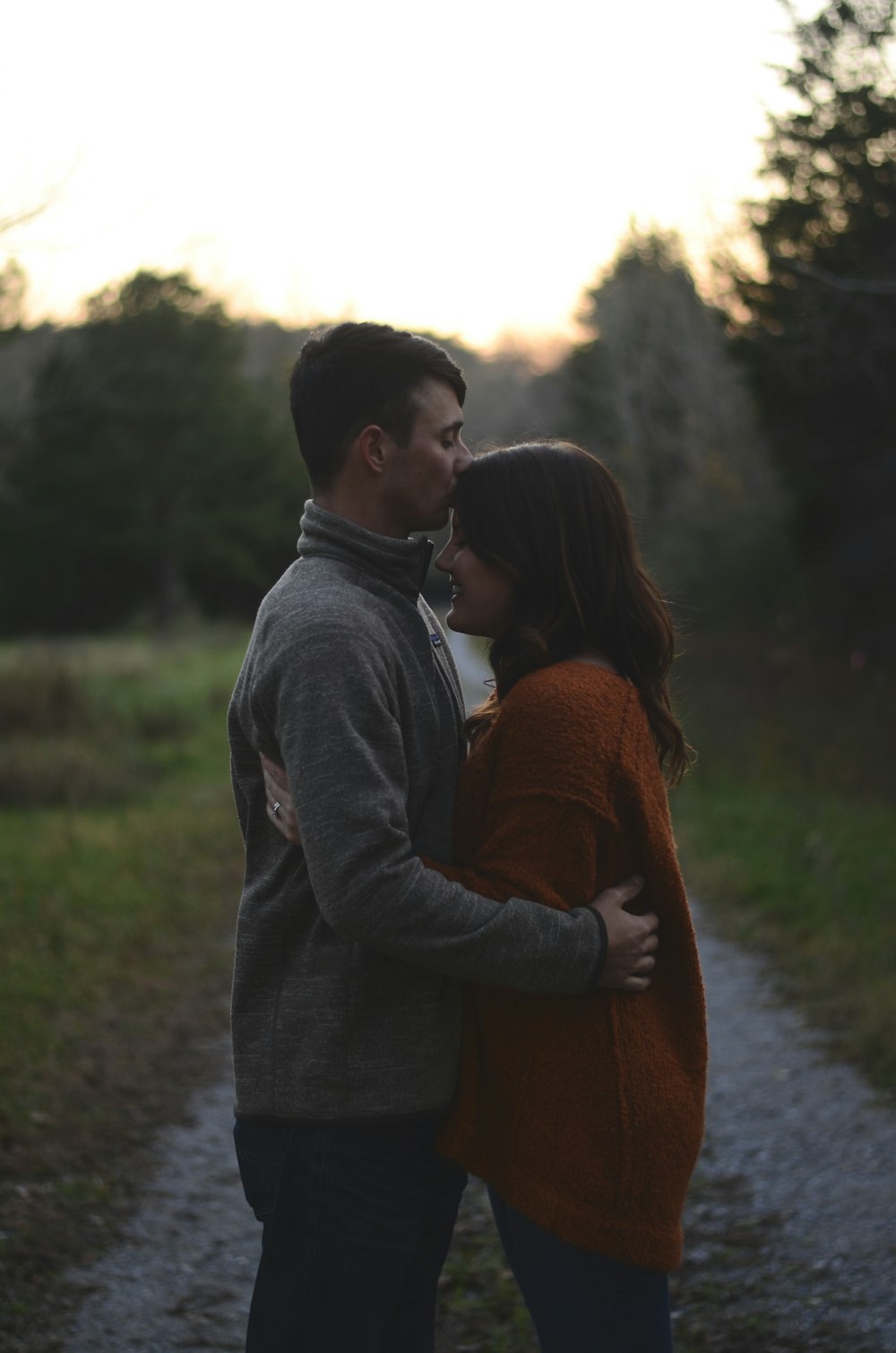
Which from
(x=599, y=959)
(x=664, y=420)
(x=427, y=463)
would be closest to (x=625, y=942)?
(x=599, y=959)

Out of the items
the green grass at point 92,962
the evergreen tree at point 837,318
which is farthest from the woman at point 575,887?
the evergreen tree at point 837,318

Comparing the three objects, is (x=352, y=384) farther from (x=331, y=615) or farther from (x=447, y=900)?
(x=447, y=900)

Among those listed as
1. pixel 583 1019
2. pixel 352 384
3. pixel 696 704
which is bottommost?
pixel 696 704

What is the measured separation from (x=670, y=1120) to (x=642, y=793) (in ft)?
1.65

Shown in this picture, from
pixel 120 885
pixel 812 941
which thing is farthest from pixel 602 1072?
pixel 120 885

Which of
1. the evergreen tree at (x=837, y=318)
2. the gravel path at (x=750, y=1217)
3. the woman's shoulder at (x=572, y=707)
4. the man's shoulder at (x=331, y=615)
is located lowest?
the gravel path at (x=750, y=1217)

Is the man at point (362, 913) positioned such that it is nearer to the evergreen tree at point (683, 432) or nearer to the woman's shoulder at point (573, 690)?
the woman's shoulder at point (573, 690)

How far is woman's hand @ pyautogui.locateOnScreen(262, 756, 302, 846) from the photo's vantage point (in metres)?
2.01

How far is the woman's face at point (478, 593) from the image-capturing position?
7.22 feet

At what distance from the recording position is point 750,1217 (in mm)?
3977

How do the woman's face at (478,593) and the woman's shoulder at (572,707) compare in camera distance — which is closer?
the woman's shoulder at (572,707)

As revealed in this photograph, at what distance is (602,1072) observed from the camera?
6.41 feet

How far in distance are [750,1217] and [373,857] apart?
2.75 meters

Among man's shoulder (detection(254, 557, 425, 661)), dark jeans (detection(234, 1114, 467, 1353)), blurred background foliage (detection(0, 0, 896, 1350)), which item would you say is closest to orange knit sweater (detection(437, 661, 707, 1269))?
dark jeans (detection(234, 1114, 467, 1353))
